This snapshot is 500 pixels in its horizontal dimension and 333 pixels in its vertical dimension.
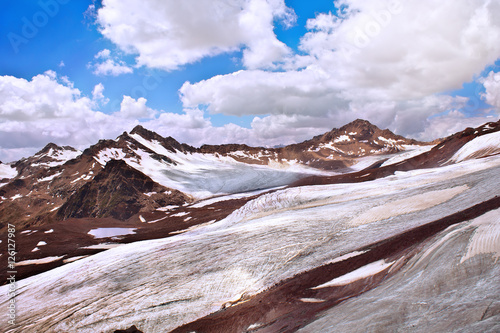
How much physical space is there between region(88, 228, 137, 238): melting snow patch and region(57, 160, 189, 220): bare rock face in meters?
55.2

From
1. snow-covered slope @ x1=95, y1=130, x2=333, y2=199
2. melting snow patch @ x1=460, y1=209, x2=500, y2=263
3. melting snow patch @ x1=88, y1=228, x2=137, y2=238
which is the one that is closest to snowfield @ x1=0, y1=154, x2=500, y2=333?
melting snow patch @ x1=460, y1=209, x2=500, y2=263

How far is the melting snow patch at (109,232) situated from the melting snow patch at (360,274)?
4476 cm

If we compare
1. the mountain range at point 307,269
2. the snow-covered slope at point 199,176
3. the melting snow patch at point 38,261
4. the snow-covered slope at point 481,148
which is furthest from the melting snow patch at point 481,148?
the snow-covered slope at point 199,176

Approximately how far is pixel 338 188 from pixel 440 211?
53.2 feet

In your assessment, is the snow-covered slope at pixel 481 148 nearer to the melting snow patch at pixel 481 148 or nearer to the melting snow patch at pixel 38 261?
the melting snow patch at pixel 481 148

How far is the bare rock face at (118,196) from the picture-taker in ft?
364

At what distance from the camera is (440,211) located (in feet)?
70.4

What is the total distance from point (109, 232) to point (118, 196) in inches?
2649

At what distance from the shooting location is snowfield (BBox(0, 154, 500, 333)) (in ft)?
33.5

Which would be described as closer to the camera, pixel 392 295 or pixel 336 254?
pixel 392 295

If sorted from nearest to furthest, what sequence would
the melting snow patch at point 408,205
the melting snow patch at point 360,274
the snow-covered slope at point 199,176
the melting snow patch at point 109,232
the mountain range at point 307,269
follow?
the mountain range at point 307,269, the melting snow patch at point 360,274, the melting snow patch at point 408,205, the melting snow patch at point 109,232, the snow-covered slope at point 199,176

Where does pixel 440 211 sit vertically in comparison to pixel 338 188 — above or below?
below

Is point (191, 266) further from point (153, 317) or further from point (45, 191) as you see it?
point (45, 191)

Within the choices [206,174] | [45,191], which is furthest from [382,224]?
[45,191]
